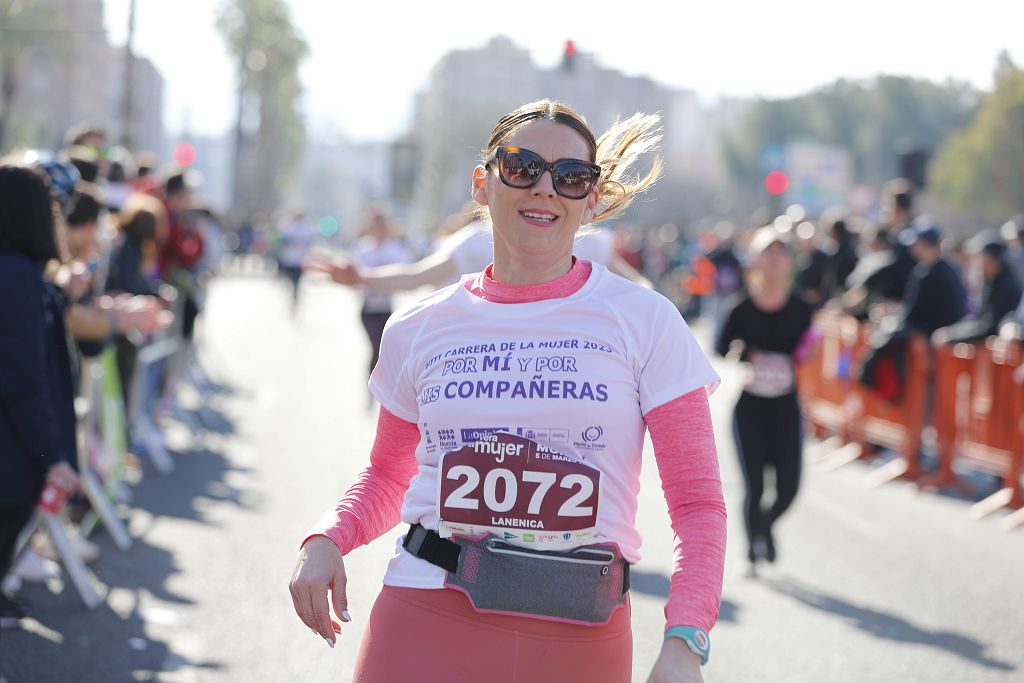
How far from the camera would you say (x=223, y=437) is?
13.1 meters

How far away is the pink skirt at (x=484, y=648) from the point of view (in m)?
2.64

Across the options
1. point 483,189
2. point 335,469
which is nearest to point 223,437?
point 335,469

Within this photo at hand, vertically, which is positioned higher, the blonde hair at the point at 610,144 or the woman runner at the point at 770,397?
the blonde hair at the point at 610,144

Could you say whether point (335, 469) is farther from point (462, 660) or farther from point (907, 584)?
point (462, 660)

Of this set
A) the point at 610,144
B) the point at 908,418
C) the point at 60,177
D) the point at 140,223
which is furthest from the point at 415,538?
the point at 908,418

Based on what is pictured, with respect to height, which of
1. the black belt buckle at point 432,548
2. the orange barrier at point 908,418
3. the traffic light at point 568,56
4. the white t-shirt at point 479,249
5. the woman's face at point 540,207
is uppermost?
the traffic light at point 568,56

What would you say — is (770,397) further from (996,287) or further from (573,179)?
A: (996,287)

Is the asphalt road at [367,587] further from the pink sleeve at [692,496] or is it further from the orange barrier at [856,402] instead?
the pink sleeve at [692,496]

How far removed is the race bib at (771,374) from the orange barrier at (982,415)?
3200 mm

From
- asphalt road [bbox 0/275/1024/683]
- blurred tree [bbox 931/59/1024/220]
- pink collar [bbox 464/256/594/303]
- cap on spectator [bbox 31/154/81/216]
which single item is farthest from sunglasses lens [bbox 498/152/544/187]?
blurred tree [bbox 931/59/1024/220]

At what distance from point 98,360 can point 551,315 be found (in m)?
5.71

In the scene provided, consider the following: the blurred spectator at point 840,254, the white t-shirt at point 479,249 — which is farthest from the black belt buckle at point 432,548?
the blurred spectator at point 840,254

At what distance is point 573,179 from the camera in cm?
279

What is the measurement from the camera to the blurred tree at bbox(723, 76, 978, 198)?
3967 inches
